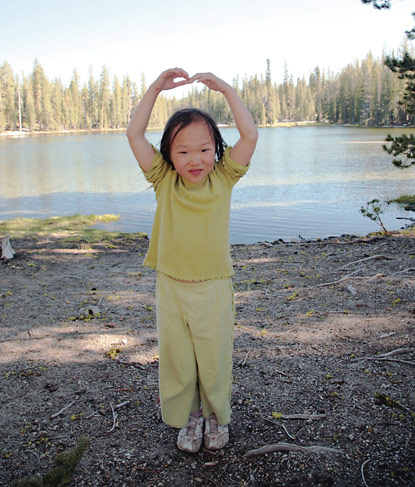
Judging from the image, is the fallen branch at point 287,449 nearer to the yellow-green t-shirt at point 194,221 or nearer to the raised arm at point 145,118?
the yellow-green t-shirt at point 194,221

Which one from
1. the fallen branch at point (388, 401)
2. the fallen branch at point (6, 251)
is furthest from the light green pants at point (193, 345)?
the fallen branch at point (6, 251)

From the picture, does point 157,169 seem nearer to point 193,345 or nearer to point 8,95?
point 193,345

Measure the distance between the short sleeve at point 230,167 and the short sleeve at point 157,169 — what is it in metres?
0.31

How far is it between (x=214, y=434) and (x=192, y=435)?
130 millimetres

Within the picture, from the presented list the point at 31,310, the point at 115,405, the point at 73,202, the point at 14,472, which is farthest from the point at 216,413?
the point at 73,202

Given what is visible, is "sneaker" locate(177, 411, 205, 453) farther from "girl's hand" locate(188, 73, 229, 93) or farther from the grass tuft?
the grass tuft

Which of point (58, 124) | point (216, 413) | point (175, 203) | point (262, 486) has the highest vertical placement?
point (58, 124)

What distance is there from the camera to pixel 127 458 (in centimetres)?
266

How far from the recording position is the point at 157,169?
2.52 metres

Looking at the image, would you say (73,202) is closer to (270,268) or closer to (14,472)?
(270,268)

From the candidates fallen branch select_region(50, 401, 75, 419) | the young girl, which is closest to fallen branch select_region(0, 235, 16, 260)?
fallen branch select_region(50, 401, 75, 419)

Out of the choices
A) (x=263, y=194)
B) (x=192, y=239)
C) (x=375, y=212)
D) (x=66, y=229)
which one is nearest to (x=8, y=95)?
(x=263, y=194)

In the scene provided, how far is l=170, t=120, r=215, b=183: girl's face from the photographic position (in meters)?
2.40

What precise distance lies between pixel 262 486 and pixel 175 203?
61.3 inches
